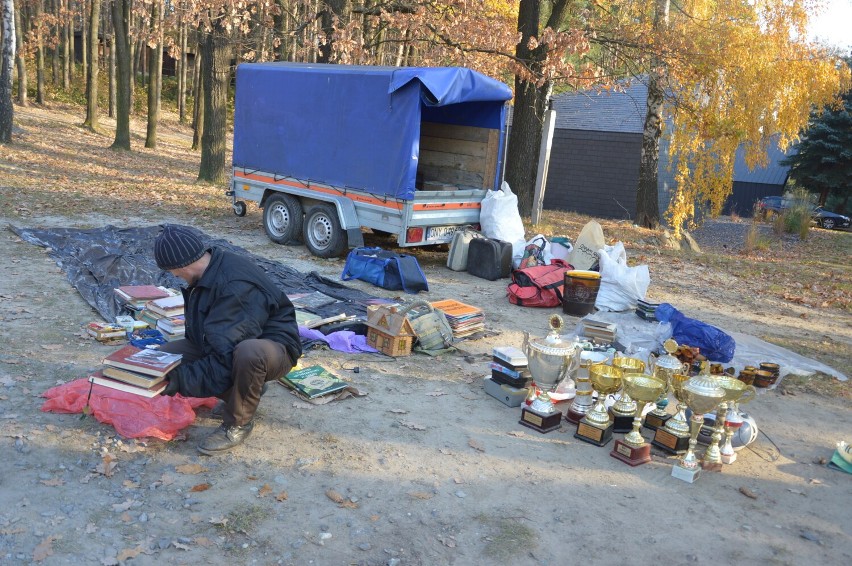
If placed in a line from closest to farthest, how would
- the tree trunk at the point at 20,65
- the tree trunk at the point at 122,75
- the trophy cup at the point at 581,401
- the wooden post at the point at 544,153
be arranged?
the trophy cup at the point at 581,401 → the wooden post at the point at 544,153 → the tree trunk at the point at 122,75 → the tree trunk at the point at 20,65

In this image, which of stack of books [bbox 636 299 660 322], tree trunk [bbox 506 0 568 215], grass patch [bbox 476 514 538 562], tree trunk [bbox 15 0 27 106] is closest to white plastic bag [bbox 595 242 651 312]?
stack of books [bbox 636 299 660 322]

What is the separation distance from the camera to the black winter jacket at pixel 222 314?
411 cm

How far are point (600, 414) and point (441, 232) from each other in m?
5.64

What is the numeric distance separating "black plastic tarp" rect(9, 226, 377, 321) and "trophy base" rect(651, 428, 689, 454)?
11.2 feet

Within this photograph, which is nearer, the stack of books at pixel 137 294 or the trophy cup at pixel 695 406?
the trophy cup at pixel 695 406

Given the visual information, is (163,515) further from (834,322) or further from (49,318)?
(834,322)

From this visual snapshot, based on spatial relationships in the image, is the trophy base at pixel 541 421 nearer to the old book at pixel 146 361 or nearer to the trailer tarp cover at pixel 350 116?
the old book at pixel 146 361

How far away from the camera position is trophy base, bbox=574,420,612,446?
4781 mm

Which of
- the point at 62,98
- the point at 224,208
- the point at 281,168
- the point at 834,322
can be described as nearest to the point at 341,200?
the point at 281,168

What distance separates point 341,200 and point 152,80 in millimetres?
15151

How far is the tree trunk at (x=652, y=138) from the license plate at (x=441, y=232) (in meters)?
7.01

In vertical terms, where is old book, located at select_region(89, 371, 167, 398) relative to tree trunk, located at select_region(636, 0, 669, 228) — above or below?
below

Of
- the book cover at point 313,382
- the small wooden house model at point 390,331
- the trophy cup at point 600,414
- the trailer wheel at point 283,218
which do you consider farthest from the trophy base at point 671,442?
the trailer wheel at point 283,218

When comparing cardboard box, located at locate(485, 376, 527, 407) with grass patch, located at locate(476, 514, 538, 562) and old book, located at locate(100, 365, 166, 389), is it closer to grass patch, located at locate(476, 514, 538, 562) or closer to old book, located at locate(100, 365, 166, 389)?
grass patch, located at locate(476, 514, 538, 562)
